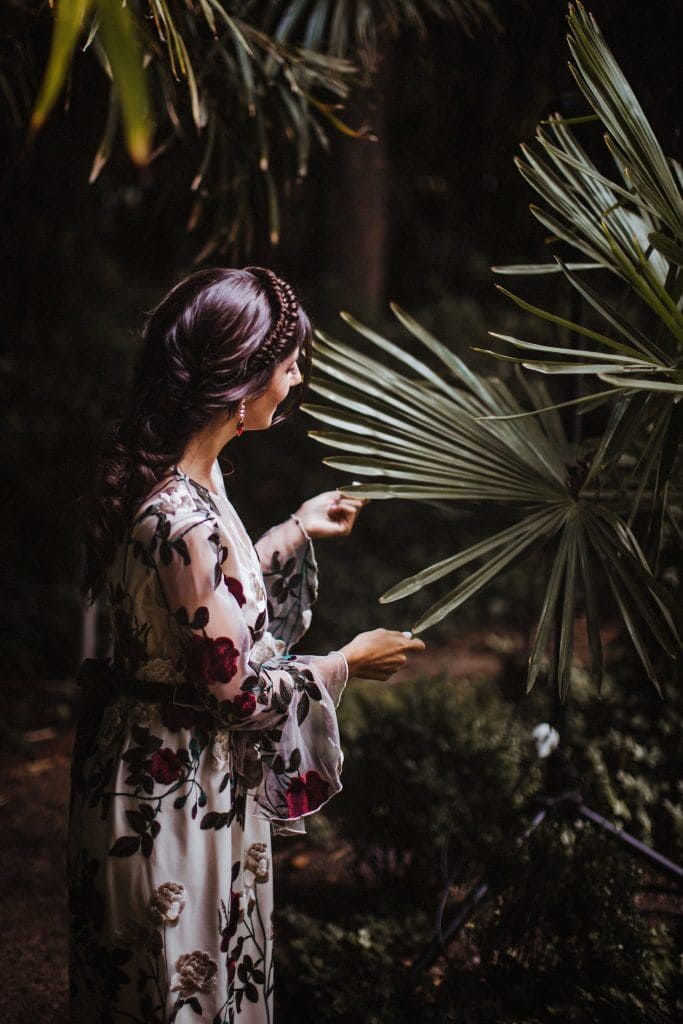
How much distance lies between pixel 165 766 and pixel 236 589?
0.30m

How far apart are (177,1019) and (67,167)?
2.91 m

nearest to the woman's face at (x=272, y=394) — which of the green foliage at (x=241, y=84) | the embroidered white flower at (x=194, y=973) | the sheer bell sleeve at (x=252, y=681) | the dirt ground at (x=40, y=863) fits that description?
the sheer bell sleeve at (x=252, y=681)

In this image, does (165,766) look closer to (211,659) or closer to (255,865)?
(211,659)

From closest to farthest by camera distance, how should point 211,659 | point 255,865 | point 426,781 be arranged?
point 211,659, point 255,865, point 426,781

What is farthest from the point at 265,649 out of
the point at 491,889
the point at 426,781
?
the point at 426,781

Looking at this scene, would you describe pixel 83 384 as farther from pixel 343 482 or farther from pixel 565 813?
pixel 565 813

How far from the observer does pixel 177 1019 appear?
1.39 metres

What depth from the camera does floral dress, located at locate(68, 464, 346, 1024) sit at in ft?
4.30

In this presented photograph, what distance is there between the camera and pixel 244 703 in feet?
4.37

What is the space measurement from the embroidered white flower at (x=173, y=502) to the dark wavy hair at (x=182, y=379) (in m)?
0.04

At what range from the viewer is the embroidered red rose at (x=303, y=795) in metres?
1.48

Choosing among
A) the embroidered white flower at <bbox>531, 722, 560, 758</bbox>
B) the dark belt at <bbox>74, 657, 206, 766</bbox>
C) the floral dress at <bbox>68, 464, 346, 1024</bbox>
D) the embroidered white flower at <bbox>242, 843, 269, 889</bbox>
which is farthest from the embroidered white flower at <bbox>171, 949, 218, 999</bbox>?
the embroidered white flower at <bbox>531, 722, 560, 758</bbox>

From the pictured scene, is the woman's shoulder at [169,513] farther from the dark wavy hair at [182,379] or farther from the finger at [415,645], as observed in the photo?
the finger at [415,645]

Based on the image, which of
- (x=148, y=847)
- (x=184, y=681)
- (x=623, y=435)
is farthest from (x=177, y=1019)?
(x=623, y=435)
